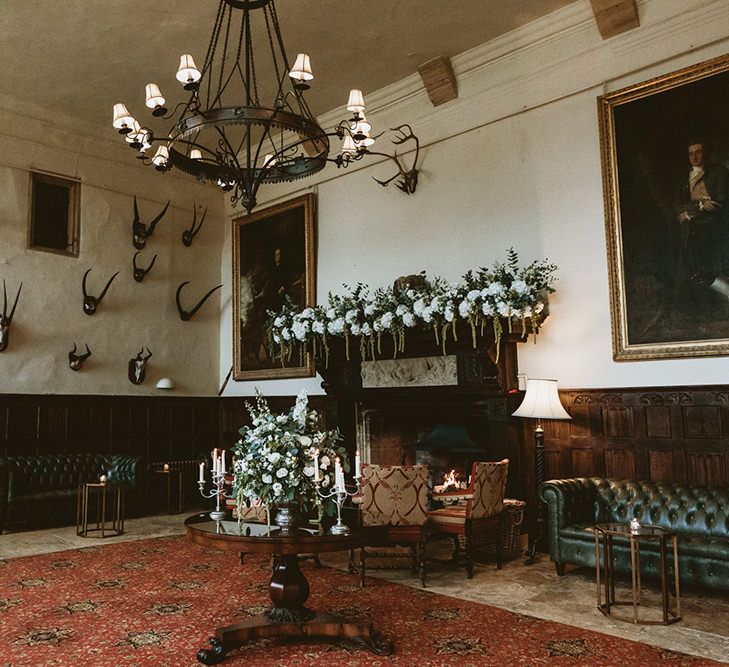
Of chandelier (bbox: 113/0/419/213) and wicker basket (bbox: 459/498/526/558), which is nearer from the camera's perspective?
chandelier (bbox: 113/0/419/213)

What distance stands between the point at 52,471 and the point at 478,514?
5.83 metres

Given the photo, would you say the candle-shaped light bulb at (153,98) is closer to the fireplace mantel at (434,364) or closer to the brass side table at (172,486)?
the fireplace mantel at (434,364)

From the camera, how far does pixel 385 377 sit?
26.5 feet

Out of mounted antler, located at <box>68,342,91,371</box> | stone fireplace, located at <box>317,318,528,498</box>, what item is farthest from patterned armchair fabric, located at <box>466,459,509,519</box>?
mounted antler, located at <box>68,342,91,371</box>

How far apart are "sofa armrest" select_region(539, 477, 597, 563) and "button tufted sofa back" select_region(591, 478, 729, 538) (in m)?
0.18

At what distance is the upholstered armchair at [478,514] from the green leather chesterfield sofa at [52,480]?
4730 millimetres

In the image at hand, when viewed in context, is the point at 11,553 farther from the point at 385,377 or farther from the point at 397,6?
the point at 397,6

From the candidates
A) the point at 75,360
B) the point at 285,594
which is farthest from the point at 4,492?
the point at 285,594

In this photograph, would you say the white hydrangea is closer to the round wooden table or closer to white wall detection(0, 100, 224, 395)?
the round wooden table

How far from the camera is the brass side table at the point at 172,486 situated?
32.4ft

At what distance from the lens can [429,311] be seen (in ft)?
23.2

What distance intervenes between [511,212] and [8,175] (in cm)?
670

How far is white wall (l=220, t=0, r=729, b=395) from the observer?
21.5ft

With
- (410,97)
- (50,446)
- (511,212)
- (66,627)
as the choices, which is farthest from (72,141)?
(66,627)
